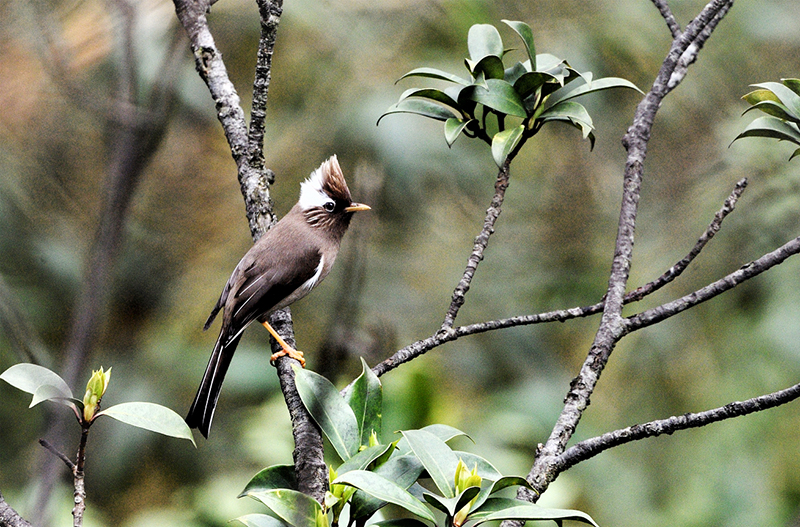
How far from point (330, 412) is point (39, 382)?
456 millimetres

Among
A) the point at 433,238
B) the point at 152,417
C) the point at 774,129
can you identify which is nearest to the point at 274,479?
the point at 152,417

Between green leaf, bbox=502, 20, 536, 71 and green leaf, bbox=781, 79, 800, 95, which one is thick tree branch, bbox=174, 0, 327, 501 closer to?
green leaf, bbox=502, 20, 536, 71

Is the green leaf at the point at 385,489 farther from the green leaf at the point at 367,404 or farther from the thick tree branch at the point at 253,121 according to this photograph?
the thick tree branch at the point at 253,121

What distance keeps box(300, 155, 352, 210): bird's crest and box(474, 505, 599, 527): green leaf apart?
178cm

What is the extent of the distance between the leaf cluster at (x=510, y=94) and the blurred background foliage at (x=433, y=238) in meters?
1.62

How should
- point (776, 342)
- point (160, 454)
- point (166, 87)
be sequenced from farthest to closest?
point (160, 454) < point (776, 342) < point (166, 87)

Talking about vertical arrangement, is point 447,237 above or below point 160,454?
above

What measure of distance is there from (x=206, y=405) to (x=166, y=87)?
104 centimetres

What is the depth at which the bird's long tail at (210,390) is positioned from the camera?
1.92 metres

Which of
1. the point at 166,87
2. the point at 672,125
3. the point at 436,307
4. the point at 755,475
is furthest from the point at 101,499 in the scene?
the point at 672,125

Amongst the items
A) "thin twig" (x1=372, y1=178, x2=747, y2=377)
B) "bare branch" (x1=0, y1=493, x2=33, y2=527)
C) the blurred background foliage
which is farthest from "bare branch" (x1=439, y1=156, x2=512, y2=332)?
the blurred background foliage

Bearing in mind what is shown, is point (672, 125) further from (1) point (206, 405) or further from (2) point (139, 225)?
(1) point (206, 405)

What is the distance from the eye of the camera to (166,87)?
235 cm

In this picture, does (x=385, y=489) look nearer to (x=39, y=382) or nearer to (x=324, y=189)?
(x=39, y=382)
